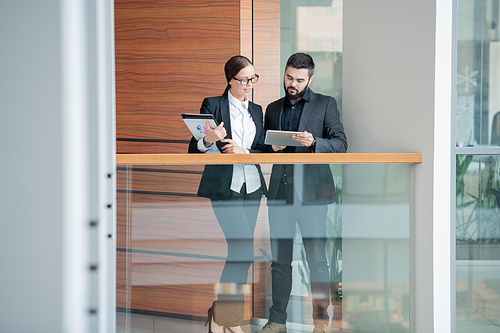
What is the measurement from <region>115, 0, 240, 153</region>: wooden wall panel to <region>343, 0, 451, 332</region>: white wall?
1159 mm

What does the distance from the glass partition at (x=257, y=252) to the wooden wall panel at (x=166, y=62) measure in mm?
1502

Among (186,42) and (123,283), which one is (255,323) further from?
Result: (186,42)

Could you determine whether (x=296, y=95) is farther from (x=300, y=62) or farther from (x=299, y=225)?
(x=299, y=225)

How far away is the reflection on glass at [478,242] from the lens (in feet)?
7.10

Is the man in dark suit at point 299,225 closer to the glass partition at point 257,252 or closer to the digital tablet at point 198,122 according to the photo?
the glass partition at point 257,252

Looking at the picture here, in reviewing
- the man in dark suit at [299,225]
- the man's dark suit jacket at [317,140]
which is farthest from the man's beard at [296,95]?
the man in dark suit at [299,225]

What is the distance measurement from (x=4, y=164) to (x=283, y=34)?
107 inches

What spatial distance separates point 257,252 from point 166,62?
2.09 m

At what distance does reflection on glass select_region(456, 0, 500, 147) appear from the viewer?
2162 mm

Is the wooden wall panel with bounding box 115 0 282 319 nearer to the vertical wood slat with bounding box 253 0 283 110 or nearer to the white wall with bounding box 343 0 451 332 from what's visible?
the vertical wood slat with bounding box 253 0 283 110

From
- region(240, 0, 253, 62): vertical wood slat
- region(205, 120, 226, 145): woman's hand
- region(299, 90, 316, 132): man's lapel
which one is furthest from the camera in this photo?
region(240, 0, 253, 62): vertical wood slat

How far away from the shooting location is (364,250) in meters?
2.14

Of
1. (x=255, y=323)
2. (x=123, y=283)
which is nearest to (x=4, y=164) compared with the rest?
(x=123, y=283)

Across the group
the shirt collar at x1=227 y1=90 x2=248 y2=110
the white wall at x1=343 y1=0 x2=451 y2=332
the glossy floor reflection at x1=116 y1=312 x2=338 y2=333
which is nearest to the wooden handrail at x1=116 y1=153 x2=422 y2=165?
the white wall at x1=343 y1=0 x2=451 y2=332
